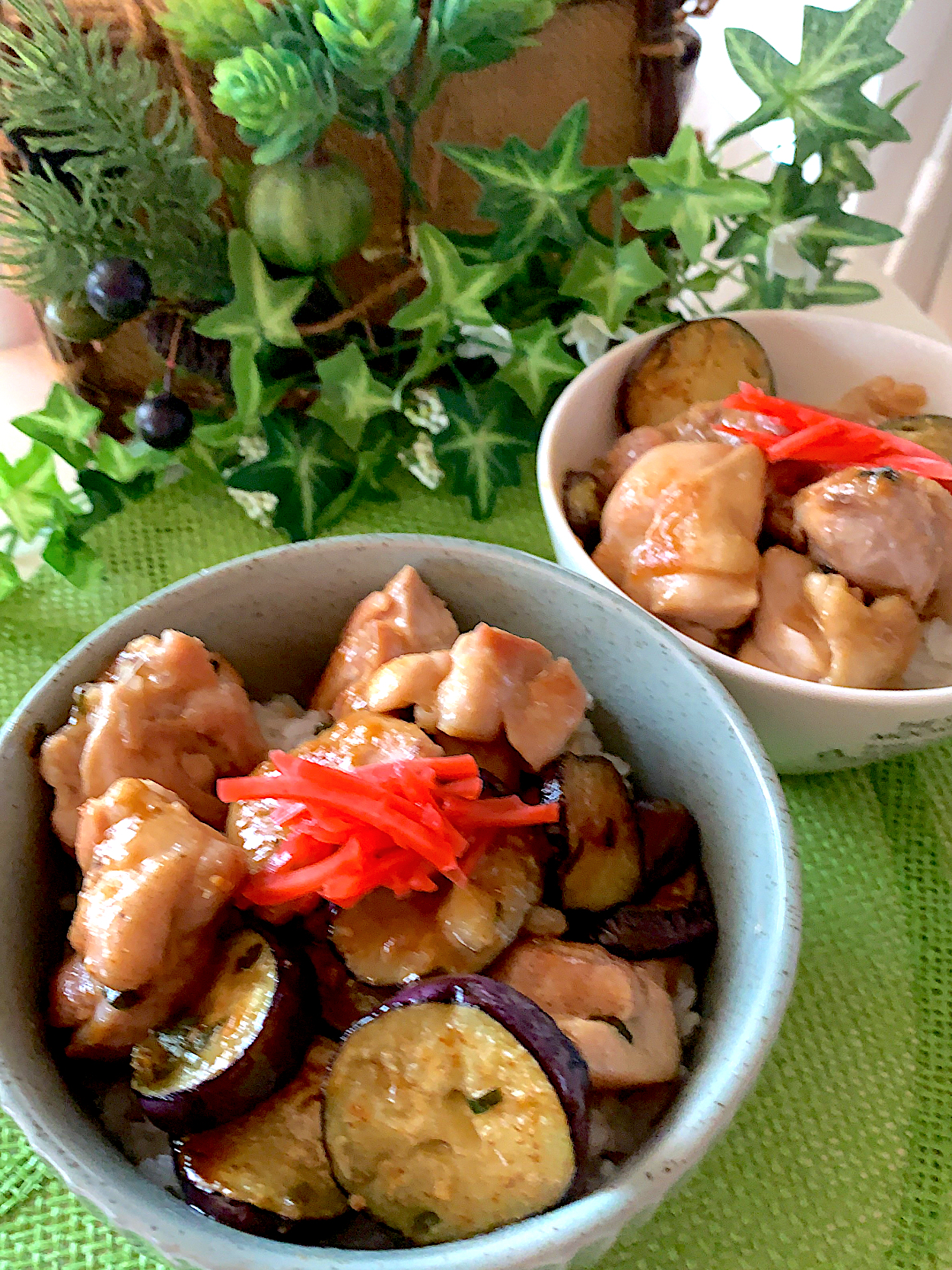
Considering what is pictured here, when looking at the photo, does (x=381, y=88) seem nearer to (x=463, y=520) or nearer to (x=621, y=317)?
(x=621, y=317)

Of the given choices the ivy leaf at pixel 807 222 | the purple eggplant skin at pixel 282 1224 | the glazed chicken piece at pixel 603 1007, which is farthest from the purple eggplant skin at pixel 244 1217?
the ivy leaf at pixel 807 222

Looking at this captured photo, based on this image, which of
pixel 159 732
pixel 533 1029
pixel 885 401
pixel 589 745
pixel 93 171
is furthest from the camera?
pixel 885 401

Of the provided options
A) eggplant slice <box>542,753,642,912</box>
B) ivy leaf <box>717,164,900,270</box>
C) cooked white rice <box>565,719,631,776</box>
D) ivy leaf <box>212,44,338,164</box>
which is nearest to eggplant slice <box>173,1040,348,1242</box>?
eggplant slice <box>542,753,642,912</box>

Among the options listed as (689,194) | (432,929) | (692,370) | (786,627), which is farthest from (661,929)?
(689,194)

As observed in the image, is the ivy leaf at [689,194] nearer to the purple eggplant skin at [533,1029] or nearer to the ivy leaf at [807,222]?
the ivy leaf at [807,222]

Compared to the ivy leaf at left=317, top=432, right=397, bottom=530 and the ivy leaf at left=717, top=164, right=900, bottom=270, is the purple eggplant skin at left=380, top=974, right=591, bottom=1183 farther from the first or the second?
the ivy leaf at left=717, top=164, right=900, bottom=270

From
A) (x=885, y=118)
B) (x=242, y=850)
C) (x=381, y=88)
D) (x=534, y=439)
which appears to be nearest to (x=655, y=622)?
(x=242, y=850)

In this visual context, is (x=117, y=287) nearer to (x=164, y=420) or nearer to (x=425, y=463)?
(x=164, y=420)
